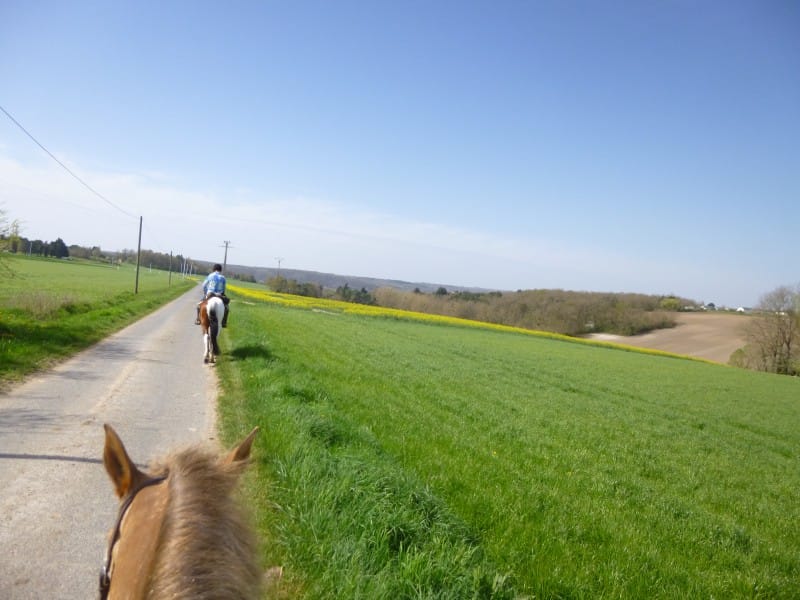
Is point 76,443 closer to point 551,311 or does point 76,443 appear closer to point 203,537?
point 203,537

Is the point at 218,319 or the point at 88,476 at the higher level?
the point at 218,319

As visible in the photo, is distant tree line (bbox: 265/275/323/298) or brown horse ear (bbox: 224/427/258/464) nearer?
brown horse ear (bbox: 224/427/258/464)

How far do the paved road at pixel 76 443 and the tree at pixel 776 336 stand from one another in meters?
61.1

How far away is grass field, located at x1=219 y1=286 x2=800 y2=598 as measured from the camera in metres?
3.34

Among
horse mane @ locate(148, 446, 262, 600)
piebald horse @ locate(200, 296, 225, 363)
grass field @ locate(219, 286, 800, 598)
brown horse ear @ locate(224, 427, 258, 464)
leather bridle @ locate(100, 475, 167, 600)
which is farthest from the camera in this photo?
piebald horse @ locate(200, 296, 225, 363)

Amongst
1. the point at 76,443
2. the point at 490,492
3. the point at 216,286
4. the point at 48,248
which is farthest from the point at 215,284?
the point at 48,248

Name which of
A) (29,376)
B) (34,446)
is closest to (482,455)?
(34,446)

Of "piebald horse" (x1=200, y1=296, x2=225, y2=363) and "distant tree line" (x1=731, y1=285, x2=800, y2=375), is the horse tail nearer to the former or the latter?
"piebald horse" (x1=200, y1=296, x2=225, y2=363)

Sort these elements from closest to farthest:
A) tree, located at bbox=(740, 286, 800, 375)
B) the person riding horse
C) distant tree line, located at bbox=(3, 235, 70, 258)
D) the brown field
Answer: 1. the person riding horse
2. tree, located at bbox=(740, 286, 800, 375)
3. the brown field
4. distant tree line, located at bbox=(3, 235, 70, 258)

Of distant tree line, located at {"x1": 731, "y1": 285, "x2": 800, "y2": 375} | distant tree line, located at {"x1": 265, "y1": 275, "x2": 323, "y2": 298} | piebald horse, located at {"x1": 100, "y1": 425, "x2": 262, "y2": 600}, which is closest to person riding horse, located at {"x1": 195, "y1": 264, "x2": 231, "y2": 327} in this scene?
piebald horse, located at {"x1": 100, "y1": 425, "x2": 262, "y2": 600}

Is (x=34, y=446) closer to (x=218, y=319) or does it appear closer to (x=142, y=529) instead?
(x=142, y=529)

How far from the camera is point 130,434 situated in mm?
5668

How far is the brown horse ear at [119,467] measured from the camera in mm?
1437

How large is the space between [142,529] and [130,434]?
5.24m
